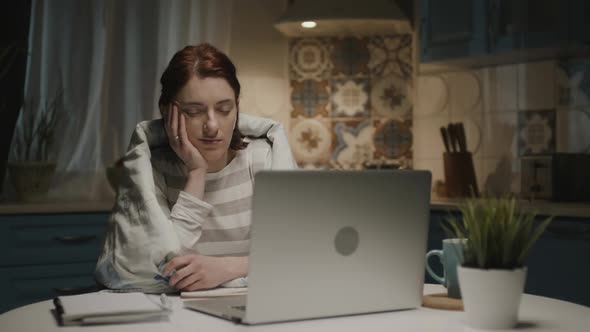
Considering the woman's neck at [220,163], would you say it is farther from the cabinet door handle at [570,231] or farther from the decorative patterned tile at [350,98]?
the decorative patterned tile at [350,98]

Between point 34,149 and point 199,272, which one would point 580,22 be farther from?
point 34,149

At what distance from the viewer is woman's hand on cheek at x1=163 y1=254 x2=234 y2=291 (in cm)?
160

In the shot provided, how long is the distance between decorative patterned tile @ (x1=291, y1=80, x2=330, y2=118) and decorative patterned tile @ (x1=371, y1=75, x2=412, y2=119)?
0.76 feet

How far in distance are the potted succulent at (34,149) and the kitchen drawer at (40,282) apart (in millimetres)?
343

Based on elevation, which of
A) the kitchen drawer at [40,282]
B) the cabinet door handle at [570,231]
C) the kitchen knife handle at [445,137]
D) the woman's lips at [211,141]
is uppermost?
the kitchen knife handle at [445,137]

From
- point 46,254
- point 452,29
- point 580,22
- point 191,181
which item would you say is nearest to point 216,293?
point 191,181

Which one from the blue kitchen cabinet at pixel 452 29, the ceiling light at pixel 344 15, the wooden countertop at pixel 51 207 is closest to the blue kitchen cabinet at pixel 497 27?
the blue kitchen cabinet at pixel 452 29

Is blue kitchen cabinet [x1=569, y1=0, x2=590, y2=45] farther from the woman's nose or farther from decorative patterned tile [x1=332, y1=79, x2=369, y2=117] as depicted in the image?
the woman's nose

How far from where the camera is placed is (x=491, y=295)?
1.20 m

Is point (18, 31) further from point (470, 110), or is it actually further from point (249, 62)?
point (470, 110)

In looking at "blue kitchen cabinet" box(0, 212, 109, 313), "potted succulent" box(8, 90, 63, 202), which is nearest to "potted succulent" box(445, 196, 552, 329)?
"blue kitchen cabinet" box(0, 212, 109, 313)

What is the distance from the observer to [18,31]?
3.34 metres

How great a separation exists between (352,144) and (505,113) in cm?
71

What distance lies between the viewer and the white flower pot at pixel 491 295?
1186 millimetres
